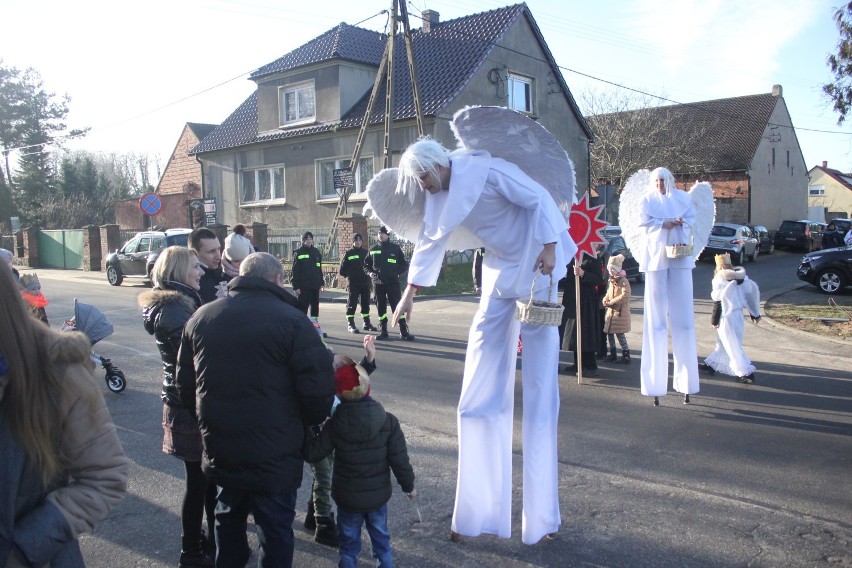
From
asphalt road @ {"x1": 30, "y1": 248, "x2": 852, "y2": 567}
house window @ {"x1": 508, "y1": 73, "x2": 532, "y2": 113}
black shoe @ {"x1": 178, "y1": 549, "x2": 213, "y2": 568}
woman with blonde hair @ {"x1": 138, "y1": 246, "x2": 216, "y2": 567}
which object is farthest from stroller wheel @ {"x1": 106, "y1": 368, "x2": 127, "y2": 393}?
house window @ {"x1": 508, "y1": 73, "x2": 532, "y2": 113}

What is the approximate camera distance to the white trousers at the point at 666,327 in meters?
7.12

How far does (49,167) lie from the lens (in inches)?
2021

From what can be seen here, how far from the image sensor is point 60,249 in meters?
36.1

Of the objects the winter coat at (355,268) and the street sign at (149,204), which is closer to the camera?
the winter coat at (355,268)

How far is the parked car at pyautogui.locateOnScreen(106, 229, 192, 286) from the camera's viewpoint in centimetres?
2370

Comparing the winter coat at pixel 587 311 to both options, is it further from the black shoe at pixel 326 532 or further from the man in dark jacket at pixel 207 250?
the black shoe at pixel 326 532

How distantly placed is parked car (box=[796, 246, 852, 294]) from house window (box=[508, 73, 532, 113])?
43.3 feet

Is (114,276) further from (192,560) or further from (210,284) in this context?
(192,560)

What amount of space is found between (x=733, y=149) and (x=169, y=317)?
4611 centimetres

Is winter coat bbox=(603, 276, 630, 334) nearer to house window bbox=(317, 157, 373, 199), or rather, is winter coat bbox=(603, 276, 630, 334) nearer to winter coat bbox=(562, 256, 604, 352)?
winter coat bbox=(562, 256, 604, 352)

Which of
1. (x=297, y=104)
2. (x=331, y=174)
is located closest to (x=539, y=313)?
(x=331, y=174)

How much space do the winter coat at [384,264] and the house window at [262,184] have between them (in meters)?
17.9

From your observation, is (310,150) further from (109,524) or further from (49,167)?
(49,167)

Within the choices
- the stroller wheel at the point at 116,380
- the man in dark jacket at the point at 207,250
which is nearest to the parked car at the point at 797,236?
the stroller wheel at the point at 116,380
